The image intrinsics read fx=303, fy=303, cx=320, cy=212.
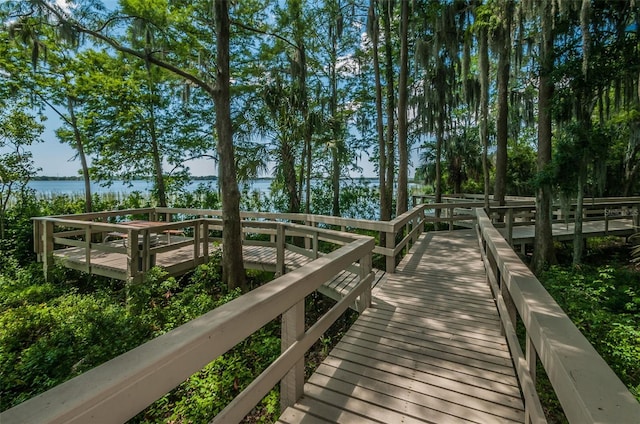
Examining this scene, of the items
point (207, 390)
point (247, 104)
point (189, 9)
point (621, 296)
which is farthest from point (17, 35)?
point (621, 296)

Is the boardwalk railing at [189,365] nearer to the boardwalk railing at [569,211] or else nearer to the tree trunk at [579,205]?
the tree trunk at [579,205]

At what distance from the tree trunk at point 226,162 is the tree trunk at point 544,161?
6.34 meters

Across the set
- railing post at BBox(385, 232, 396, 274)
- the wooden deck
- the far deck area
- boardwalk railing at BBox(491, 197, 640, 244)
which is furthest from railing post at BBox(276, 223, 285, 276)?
boardwalk railing at BBox(491, 197, 640, 244)

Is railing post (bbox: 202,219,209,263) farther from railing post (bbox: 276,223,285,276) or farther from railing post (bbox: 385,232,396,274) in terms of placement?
railing post (bbox: 385,232,396,274)

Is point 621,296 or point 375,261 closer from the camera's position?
point 621,296

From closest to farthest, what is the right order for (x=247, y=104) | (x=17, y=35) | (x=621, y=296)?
(x=621, y=296)
(x=17, y=35)
(x=247, y=104)

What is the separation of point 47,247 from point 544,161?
1071cm

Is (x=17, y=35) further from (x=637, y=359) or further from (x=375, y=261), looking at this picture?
(x=637, y=359)

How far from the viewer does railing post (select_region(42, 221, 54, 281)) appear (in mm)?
5918

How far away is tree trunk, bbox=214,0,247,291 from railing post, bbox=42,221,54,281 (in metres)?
3.53

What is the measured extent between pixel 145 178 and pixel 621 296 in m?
14.7

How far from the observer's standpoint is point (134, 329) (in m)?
3.95

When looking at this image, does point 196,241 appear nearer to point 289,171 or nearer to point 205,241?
point 205,241

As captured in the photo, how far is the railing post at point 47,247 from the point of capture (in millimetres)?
5918
